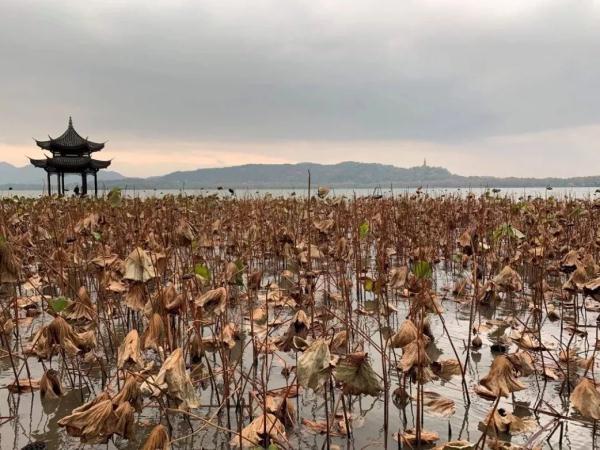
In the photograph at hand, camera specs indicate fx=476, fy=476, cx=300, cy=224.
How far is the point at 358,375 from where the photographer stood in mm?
1973

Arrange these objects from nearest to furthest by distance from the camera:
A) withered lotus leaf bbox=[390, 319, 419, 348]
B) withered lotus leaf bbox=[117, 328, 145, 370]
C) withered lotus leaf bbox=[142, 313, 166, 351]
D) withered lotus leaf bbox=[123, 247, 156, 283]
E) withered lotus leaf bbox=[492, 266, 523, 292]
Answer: withered lotus leaf bbox=[117, 328, 145, 370] → withered lotus leaf bbox=[390, 319, 419, 348] → withered lotus leaf bbox=[142, 313, 166, 351] → withered lotus leaf bbox=[123, 247, 156, 283] → withered lotus leaf bbox=[492, 266, 523, 292]

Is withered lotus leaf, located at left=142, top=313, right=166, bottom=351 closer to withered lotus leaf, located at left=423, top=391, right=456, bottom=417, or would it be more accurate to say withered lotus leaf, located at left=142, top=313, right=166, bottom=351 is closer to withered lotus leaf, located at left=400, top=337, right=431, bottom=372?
withered lotus leaf, located at left=400, top=337, right=431, bottom=372

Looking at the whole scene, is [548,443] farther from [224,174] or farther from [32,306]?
[224,174]

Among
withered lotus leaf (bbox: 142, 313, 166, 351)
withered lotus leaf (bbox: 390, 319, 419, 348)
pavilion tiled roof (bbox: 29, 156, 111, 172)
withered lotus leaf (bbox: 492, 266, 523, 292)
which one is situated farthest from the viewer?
pavilion tiled roof (bbox: 29, 156, 111, 172)

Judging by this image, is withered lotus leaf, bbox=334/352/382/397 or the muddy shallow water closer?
withered lotus leaf, bbox=334/352/382/397

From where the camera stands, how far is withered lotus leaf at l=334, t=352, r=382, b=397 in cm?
196

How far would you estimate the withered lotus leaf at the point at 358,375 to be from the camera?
6.44 ft

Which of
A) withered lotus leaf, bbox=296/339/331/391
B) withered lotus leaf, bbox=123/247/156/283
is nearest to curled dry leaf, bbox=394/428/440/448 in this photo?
withered lotus leaf, bbox=296/339/331/391

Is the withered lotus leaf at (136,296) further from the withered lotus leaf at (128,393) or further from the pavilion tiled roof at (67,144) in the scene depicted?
the pavilion tiled roof at (67,144)

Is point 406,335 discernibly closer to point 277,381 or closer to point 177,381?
point 177,381

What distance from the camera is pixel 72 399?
10.7 feet

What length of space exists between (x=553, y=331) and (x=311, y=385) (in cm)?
384

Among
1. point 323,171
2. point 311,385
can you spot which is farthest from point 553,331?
point 323,171

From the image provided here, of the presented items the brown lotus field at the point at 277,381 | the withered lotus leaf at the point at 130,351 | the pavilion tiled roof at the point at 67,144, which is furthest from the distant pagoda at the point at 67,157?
the withered lotus leaf at the point at 130,351
